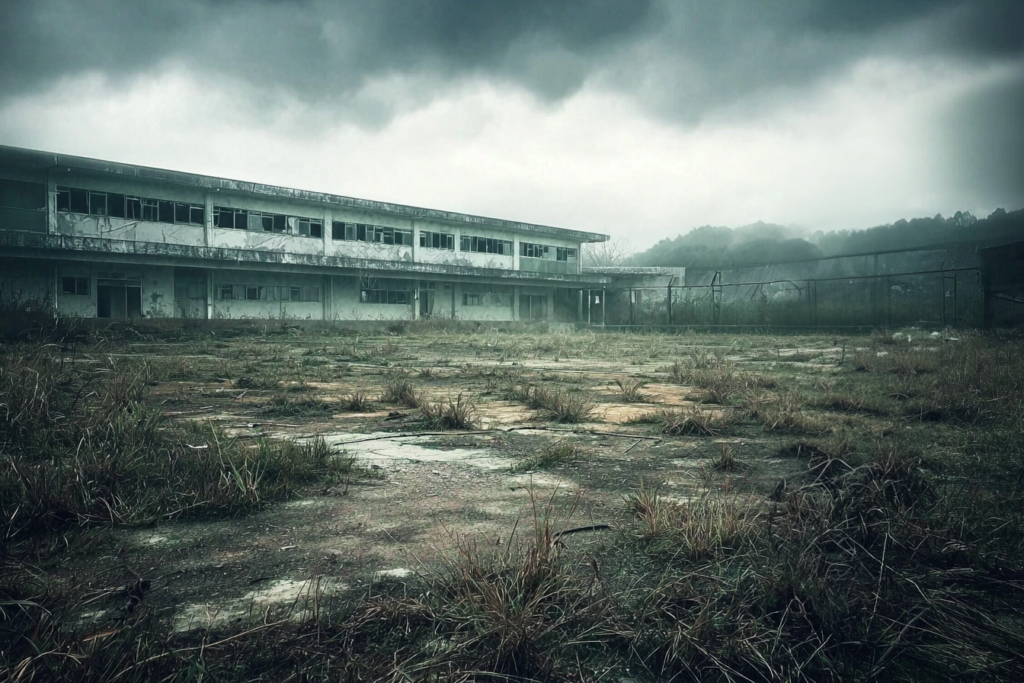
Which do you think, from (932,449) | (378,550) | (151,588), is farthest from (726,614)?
(932,449)

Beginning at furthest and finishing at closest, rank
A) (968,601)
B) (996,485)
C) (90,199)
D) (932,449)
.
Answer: (90,199) < (932,449) < (996,485) < (968,601)

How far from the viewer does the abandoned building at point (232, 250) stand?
20.5 meters

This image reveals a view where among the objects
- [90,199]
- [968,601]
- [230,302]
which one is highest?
[90,199]

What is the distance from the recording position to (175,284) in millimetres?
23234

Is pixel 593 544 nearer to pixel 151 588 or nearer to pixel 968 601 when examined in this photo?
pixel 968 601

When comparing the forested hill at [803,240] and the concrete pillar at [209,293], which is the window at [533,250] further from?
the forested hill at [803,240]

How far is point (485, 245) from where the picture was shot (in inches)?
1348

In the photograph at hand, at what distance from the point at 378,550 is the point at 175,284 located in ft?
81.7

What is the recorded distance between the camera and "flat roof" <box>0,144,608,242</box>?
65.5 ft

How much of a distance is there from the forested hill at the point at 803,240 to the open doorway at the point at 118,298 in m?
41.4

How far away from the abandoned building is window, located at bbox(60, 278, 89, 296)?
0.11 feet

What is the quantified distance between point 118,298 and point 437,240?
14837mm

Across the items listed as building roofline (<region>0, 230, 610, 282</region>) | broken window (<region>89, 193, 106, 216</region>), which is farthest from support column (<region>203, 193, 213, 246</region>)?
broken window (<region>89, 193, 106, 216</region>)

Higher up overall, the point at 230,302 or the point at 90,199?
the point at 90,199
